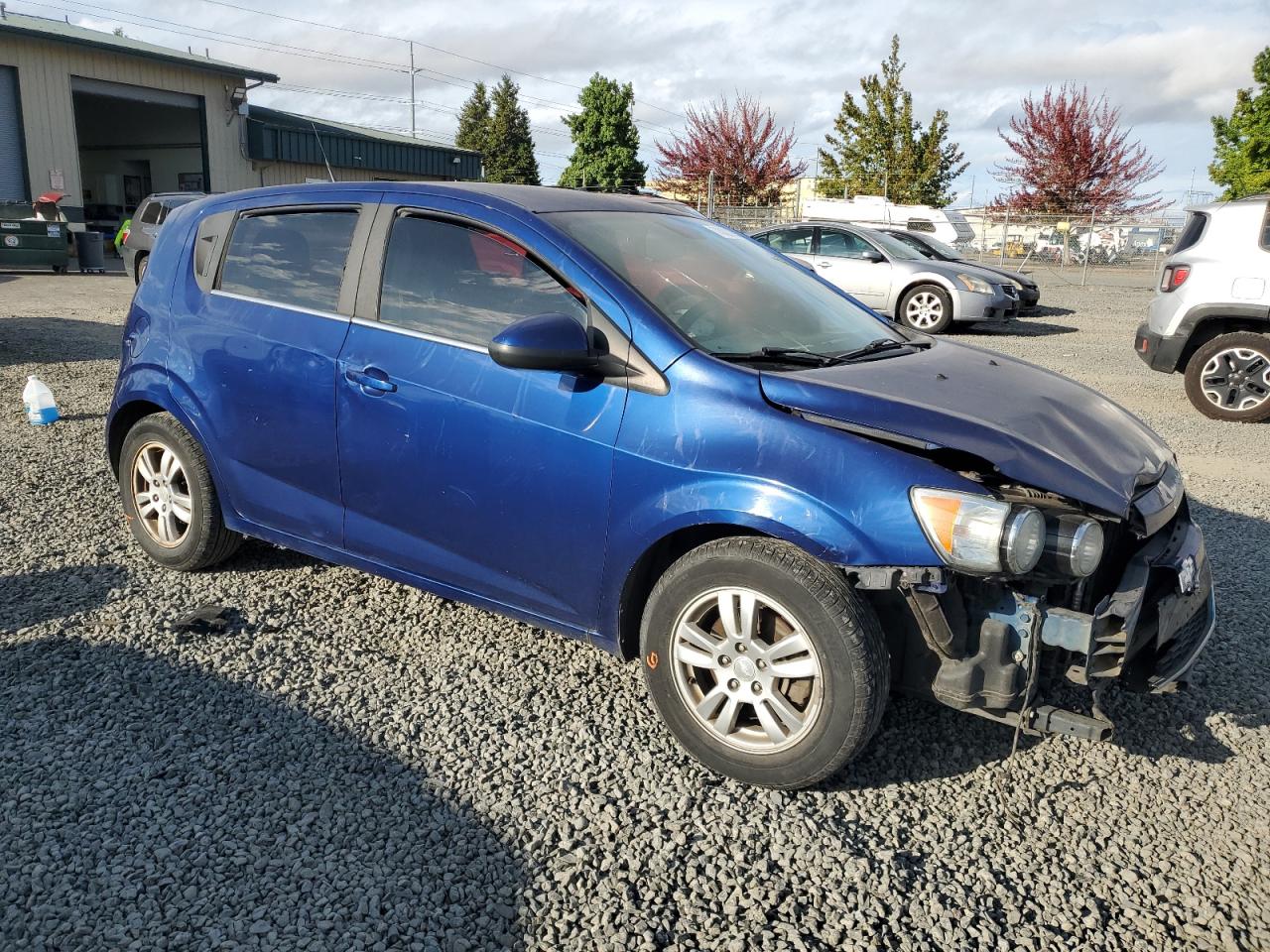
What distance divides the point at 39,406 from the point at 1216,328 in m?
9.61

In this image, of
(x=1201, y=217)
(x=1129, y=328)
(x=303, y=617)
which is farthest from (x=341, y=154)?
(x=303, y=617)

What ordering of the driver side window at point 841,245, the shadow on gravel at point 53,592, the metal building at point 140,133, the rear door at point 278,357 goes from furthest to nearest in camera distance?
the metal building at point 140,133
the driver side window at point 841,245
the shadow on gravel at point 53,592
the rear door at point 278,357

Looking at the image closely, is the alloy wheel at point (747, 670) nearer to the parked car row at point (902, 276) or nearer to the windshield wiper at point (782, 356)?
the windshield wiper at point (782, 356)

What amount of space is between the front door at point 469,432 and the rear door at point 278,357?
0.12 metres

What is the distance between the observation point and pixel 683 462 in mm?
3033

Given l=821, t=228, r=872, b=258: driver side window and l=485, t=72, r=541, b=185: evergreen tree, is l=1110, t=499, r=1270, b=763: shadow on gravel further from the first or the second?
l=485, t=72, r=541, b=185: evergreen tree

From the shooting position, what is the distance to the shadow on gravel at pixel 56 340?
10.7m

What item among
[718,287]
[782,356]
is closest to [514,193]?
[718,287]

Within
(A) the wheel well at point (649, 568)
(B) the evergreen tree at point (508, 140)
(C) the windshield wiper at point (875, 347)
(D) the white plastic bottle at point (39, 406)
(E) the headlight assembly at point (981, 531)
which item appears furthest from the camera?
(B) the evergreen tree at point (508, 140)

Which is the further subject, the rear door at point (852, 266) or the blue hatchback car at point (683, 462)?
the rear door at point (852, 266)

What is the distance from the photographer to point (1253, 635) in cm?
413

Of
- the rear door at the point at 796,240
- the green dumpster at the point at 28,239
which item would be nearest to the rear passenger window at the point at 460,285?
the rear door at the point at 796,240

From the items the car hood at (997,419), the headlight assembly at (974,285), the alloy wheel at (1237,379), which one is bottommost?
the alloy wheel at (1237,379)

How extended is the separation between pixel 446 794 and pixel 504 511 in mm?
938
